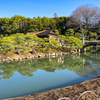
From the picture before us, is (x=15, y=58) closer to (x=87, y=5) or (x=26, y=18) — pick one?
(x=26, y=18)

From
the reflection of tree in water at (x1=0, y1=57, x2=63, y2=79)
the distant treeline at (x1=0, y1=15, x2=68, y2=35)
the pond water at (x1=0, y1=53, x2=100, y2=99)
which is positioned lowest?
the pond water at (x1=0, y1=53, x2=100, y2=99)

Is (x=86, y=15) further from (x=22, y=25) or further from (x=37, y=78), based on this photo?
(x=37, y=78)

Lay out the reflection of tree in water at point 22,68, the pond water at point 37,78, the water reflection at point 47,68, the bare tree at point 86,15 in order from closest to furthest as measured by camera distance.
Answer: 1. the pond water at point 37,78
2. the water reflection at point 47,68
3. the reflection of tree in water at point 22,68
4. the bare tree at point 86,15

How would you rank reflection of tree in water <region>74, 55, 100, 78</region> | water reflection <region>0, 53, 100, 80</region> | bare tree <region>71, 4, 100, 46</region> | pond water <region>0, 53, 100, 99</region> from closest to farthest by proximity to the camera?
pond water <region>0, 53, 100, 99</region>
reflection of tree in water <region>74, 55, 100, 78</region>
water reflection <region>0, 53, 100, 80</region>
bare tree <region>71, 4, 100, 46</region>

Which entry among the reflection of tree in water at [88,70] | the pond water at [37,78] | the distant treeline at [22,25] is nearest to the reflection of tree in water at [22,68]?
the pond water at [37,78]

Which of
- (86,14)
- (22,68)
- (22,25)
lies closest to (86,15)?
(86,14)

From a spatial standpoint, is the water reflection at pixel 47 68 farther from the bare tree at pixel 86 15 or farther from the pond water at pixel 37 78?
the bare tree at pixel 86 15

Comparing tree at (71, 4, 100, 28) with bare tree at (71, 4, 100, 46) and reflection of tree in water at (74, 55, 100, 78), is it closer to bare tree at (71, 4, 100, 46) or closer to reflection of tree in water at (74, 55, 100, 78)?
bare tree at (71, 4, 100, 46)

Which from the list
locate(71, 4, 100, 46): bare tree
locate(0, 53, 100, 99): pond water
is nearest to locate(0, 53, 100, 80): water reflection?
locate(0, 53, 100, 99): pond water

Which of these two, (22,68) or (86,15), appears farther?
(86,15)

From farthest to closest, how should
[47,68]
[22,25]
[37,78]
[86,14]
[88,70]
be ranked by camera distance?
[22,25]
[86,14]
[47,68]
[88,70]
[37,78]

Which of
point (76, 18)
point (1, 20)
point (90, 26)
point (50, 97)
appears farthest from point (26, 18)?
point (50, 97)

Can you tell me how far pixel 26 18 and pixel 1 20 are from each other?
26.2 ft

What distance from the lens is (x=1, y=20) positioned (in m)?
32.3
